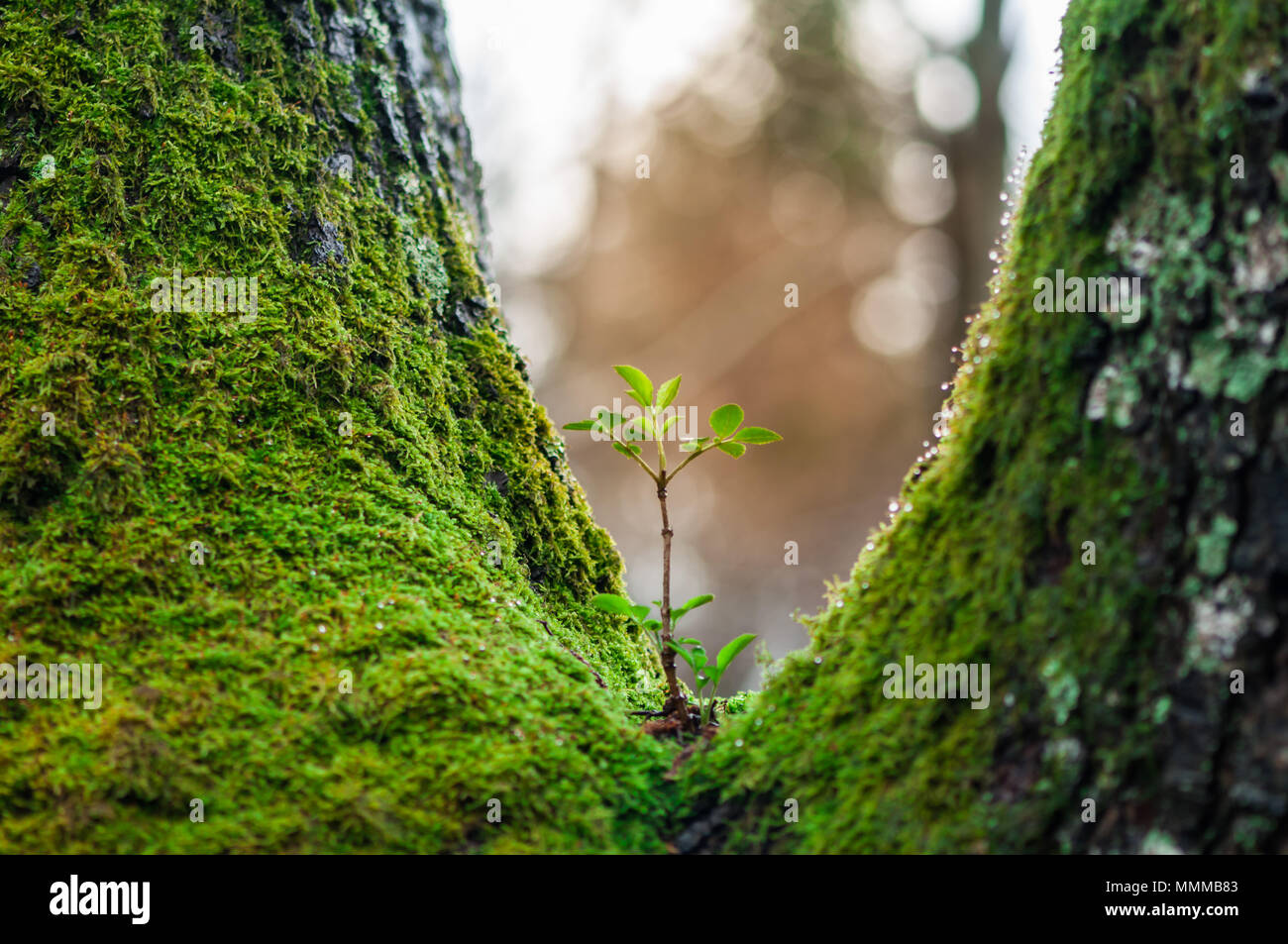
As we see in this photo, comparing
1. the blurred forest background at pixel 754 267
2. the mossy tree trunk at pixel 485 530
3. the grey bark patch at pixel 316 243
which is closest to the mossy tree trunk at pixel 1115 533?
the mossy tree trunk at pixel 485 530

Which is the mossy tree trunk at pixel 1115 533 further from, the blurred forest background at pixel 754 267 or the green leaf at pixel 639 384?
the blurred forest background at pixel 754 267

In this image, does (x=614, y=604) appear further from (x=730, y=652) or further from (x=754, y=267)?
(x=754, y=267)

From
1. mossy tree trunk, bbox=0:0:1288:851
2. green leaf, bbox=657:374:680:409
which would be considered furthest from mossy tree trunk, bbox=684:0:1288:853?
green leaf, bbox=657:374:680:409

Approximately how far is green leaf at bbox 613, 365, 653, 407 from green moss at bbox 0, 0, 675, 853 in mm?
583

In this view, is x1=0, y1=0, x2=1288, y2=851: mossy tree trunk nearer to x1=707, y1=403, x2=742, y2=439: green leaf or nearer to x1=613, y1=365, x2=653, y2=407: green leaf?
x1=707, y1=403, x2=742, y2=439: green leaf

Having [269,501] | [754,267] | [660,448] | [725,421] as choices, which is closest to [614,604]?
[660,448]

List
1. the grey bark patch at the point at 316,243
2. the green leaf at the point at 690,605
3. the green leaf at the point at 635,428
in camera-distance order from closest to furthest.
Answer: the green leaf at the point at 690,605 → the green leaf at the point at 635,428 → the grey bark patch at the point at 316,243

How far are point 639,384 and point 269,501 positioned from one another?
3.24ft

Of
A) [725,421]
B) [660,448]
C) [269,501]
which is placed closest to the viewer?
[269,501]

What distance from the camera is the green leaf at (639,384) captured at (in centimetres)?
203

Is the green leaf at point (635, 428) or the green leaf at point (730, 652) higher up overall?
the green leaf at point (635, 428)

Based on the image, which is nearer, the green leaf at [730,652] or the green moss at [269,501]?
the green moss at [269,501]

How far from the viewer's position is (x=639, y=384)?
208cm
